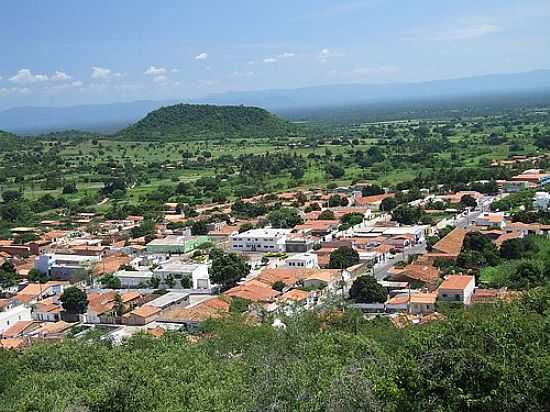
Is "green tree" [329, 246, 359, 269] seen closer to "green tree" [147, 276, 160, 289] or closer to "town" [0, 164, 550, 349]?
"town" [0, 164, 550, 349]

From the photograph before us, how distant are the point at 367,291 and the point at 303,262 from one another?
5361mm

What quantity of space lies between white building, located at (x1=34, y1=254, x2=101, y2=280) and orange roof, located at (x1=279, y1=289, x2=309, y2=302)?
30.4ft

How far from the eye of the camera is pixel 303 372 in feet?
33.3

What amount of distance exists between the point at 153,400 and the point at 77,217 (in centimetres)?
3243

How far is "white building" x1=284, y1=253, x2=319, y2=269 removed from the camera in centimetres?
2615

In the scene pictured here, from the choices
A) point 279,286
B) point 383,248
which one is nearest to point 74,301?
point 279,286

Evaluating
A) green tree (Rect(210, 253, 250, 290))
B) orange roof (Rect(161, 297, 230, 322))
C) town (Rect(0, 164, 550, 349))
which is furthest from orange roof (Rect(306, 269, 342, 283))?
orange roof (Rect(161, 297, 230, 322))

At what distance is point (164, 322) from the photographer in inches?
802

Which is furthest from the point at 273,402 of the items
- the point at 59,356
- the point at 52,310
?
the point at 52,310

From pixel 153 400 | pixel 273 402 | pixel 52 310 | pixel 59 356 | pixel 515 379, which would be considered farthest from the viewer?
pixel 52 310

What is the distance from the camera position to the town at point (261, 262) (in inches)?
804

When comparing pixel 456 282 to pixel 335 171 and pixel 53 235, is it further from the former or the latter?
pixel 335 171

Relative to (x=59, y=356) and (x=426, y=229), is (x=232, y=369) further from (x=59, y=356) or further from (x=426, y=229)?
(x=426, y=229)

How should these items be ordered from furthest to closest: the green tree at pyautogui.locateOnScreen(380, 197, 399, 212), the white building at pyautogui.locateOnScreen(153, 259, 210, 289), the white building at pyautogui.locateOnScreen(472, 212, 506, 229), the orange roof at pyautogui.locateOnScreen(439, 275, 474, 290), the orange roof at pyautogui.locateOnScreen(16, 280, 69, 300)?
the green tree at pyautogui.locateOnScreen(380, 197, 399, 212)
the white building at pyautogui.locateOnScreen(472, 212, 506, 229)
the white building at pyautogui.locateOnScreen(153, 259, 210, 289)
the orange roof at pyautogui.locateOnScreen(16, 280, 69, 300)
the orange roof at pyautogui.locateOnScreen(439, 275, 474, 290)
